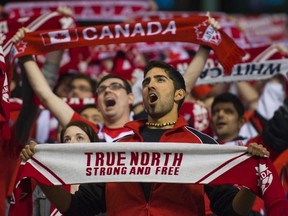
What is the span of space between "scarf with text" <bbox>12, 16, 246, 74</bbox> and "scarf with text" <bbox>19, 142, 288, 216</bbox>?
181 cm

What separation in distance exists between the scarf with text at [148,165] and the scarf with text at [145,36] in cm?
181

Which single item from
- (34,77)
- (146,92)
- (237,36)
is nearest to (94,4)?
(237,36)

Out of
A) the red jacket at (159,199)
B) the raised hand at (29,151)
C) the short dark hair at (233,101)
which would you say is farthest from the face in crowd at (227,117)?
the raised hand at (29,151)

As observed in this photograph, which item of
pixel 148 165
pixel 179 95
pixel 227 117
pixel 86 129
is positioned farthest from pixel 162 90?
pixel 227 117

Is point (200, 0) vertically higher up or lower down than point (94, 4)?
higher up

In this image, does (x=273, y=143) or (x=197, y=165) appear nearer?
(x=197, y=165)

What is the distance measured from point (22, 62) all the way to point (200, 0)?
11146mm

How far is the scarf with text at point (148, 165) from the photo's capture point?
5559mm

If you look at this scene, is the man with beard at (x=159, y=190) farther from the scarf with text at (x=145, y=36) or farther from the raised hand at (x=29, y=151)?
the scarf with text at (x=145, y=36)

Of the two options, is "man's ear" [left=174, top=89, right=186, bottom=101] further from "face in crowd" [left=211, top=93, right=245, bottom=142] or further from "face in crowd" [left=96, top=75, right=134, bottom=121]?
"face in crowd" [left=211, top=93, right=245, bottom=142]

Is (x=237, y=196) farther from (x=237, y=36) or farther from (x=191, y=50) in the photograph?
(x=191, y=50)

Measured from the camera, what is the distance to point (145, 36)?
7453 mm

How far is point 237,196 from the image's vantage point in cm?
560

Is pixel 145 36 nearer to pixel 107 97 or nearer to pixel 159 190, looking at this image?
pixel 107 97
